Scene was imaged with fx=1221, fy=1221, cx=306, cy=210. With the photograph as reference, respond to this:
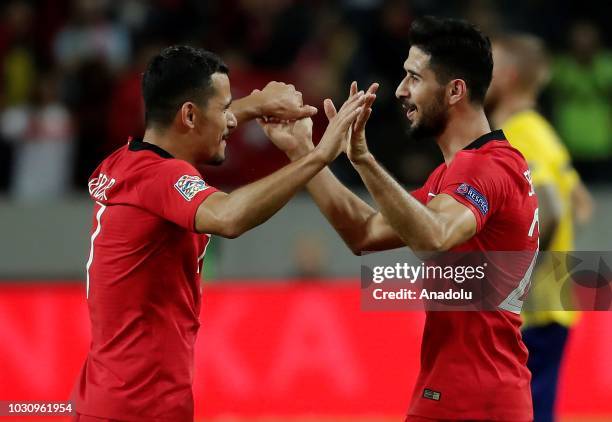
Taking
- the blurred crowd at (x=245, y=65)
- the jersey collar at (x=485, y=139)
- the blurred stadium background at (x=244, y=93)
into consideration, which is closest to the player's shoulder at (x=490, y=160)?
the jersey collar at (x=485, y=139)

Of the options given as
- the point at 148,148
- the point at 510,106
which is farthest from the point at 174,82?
the point at 510,106

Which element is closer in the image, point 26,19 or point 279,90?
point 279,90

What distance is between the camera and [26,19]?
1239 cm

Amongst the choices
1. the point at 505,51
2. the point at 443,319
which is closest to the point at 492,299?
the point at 443,319

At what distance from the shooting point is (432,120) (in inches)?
206

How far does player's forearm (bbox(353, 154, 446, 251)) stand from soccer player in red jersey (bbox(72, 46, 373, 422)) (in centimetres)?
26

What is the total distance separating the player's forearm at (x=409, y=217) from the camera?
15.3 feet

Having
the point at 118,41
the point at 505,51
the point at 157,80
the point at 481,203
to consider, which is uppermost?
the point at 118,41

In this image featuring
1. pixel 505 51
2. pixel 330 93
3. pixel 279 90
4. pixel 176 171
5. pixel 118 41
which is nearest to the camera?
pixel 176 171

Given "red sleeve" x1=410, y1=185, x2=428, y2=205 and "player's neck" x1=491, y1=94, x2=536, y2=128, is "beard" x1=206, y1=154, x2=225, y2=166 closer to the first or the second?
"red sleeve" x1=410, y1=185, x2=428, y2=205

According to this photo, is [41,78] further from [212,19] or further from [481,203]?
[481,203]

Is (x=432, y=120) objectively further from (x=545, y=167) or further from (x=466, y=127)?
(x=545, y=167)

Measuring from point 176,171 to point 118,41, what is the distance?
25.4 ft

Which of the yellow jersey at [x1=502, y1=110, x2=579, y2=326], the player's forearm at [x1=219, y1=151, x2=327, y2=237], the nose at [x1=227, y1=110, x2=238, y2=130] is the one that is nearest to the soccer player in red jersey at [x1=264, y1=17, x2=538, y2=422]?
the player's forearm at [x1=219, y1=151, x2=327, y2=237]
